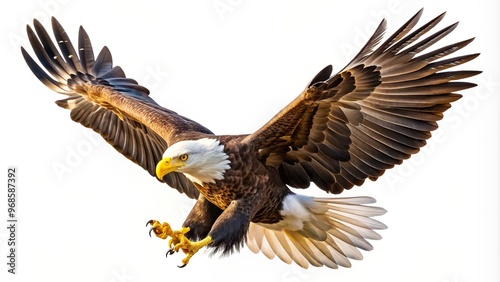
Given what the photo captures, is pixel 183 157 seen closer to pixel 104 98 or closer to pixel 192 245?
pixel 192 245

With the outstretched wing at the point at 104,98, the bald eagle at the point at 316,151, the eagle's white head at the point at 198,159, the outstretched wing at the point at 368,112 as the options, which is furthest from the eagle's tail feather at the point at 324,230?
the outstretched wing at the point at 104,98

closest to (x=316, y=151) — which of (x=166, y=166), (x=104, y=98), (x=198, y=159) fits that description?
(x=198, y=159)

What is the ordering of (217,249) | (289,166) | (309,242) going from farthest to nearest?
1. (309,242)
2. (289,166)
3. (217,249)

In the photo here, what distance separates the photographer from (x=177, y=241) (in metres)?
6.61

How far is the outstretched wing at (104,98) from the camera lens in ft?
25.9

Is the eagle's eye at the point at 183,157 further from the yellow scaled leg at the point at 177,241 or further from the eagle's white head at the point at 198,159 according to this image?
the yellow scaled leg at the point at 177,241

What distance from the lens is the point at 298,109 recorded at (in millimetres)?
6672

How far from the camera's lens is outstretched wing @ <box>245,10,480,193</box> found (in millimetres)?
6566

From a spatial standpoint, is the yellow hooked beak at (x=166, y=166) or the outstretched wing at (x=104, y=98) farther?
the outstretched wing at (x=104, y=98)

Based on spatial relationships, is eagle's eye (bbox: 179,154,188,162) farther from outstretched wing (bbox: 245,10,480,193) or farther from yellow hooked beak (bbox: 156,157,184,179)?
outstretched wing (bbox: 245,10,480,193)

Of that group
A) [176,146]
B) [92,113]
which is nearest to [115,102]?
[92,113]

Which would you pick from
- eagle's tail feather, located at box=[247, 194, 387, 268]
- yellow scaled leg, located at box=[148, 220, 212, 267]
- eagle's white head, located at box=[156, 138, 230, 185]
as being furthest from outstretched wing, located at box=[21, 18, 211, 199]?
yellow scaled leg, located at box=[148, 220, 212, 267]

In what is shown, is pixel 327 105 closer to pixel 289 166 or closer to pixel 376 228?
pixel 289 166

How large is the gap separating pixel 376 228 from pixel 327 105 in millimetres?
1211
